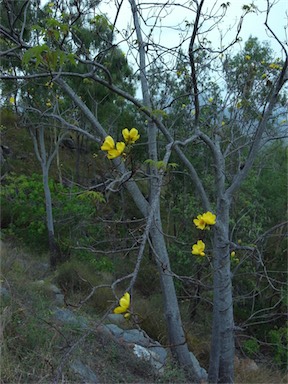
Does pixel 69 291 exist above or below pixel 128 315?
below

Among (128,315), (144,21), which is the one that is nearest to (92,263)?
(144,21)

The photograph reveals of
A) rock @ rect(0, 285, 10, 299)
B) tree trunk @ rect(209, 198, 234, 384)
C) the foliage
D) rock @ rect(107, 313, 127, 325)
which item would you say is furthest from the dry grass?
the foliage

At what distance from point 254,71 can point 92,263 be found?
Result: 3.69 m

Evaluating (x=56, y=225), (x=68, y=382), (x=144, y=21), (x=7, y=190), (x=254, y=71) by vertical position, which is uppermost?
(x=144, y=21)

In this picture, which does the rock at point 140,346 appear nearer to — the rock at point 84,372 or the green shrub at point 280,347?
the rock at point 84,372

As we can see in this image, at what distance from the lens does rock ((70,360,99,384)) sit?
3.30m

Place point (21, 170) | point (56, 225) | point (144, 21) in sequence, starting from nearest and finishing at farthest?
point (144, 21)
point (56, 225)
point (21, 170)

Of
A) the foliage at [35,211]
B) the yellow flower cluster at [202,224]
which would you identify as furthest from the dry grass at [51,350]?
the foliage at [35,211]

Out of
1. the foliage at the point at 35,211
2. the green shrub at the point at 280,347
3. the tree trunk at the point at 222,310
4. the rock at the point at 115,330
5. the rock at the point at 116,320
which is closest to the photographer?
the tree trunk at the point at 222,310

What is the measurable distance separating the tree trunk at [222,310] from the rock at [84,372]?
1070 mm

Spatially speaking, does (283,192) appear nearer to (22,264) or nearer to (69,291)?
(69,291)

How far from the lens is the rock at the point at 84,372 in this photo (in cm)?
330

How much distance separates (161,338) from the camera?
5.18 m

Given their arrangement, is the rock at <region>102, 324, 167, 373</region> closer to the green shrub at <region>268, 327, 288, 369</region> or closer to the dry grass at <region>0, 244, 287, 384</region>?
the dry grass at <region>0, 244, 287, 384</region>
